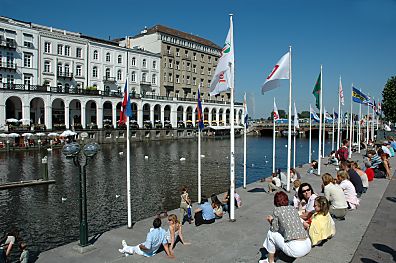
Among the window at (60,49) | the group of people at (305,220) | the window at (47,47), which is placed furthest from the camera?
the window at (60,49)

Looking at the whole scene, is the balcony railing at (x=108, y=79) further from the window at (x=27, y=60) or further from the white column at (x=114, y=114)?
the window at (x=27, y=60)

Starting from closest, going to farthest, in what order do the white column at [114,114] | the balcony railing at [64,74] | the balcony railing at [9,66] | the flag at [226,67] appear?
the flag at [226,67] < the balcony railing at [9,66] < the balcony railing at [64,74] < the white column at [114,114]

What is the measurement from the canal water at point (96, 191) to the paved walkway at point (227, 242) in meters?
4.14

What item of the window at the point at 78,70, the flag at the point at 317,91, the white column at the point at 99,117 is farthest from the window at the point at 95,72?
the flag at the point at 317,91

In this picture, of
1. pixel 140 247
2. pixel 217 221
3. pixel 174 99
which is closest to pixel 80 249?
pixel 140 247

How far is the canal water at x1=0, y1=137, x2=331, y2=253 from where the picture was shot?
1561 centimetres

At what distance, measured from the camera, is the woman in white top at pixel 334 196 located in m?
10.5

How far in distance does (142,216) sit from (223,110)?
82.9m

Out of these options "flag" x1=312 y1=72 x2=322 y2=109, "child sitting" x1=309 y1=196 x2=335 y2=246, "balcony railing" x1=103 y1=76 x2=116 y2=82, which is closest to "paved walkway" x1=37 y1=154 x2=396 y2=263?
"child sitting" x1=309 y1=196 x2=335 y2=246

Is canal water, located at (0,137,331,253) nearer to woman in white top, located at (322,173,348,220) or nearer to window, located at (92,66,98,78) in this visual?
woman in white top, located at (322,173,348,220)

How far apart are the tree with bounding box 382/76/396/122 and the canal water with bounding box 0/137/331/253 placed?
125ft

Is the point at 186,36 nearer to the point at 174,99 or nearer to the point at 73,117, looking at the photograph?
the point at 174,99

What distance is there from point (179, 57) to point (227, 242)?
83798 mm

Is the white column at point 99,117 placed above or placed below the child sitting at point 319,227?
above
